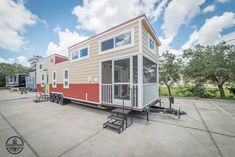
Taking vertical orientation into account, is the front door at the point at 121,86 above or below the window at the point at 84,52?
below

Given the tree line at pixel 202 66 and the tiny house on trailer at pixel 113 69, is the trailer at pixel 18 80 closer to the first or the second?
the tiny house on trailer at pixel 113 69

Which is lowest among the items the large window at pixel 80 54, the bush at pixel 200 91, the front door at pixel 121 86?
the bush at pixel 200 91

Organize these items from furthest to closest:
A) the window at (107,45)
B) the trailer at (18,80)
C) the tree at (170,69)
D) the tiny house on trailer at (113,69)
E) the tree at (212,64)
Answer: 1. the trailer at (18,80)
2. the tree at (170,69)
3. the tree at (212,64)
4. the window at (107,45)
5. the tiny house on trailer at (113,69)

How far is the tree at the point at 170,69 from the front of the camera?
12.1m

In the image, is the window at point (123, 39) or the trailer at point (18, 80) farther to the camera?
the trailer at point (18, 80)

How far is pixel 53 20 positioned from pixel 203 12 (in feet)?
43.8

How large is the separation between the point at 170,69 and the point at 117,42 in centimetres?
984

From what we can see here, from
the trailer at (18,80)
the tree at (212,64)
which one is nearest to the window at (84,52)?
the tree at (212,64)

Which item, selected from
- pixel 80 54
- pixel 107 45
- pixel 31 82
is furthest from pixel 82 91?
pixel 31 82

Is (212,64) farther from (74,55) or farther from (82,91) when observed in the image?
(74,55)

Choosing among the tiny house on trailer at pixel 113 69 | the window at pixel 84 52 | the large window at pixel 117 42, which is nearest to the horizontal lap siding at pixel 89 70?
the tiny house on trailer at pixel 113 69

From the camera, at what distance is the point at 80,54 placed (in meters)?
6.73

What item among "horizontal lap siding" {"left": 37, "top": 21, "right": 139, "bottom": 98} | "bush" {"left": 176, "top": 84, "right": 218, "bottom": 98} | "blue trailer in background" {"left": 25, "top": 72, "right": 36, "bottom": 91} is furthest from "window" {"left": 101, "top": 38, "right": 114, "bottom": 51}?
"blue trailer in background" {"left": 25, "top": 72, "right": 36, "bottom": 91}

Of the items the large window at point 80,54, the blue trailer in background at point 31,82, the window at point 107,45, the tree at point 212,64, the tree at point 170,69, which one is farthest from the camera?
the blue trailer in background at point 31,82
